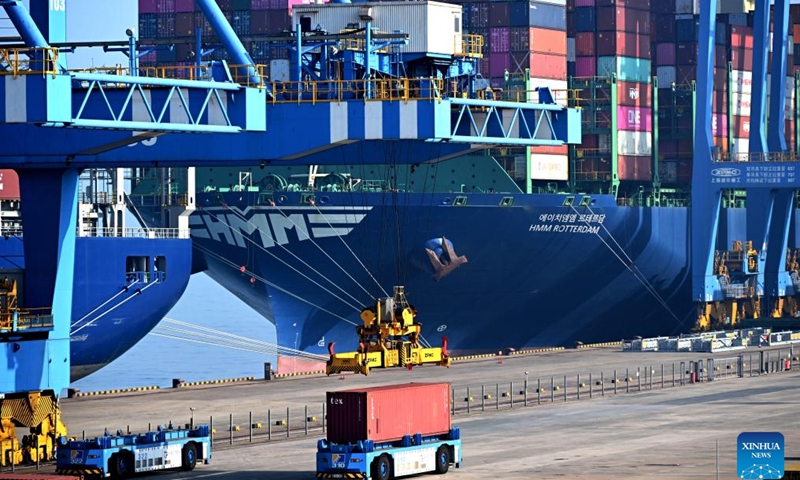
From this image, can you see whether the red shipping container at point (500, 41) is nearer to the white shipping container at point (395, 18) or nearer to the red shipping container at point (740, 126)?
the red shipping container at point (740, 126)

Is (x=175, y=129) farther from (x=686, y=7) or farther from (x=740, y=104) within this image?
(x=740, y=104)

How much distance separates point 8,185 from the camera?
2522 inches

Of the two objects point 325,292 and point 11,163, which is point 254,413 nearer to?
point 11,163

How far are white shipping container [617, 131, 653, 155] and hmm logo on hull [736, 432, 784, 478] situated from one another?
63781 millimetres

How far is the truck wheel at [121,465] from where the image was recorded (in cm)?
3800

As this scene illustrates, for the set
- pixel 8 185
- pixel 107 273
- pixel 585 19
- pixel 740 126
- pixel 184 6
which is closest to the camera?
pixel 8 185

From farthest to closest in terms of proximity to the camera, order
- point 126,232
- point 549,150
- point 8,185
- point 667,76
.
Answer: point 667,76, point 549,150, point 126,232, point 8,185

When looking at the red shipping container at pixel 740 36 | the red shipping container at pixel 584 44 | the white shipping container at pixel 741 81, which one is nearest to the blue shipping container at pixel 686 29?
the red shipping container at pixel 740 36

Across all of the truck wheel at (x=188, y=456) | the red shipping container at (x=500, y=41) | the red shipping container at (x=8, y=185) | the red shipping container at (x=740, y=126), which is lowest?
the truck wheel at (x=188, y=456)

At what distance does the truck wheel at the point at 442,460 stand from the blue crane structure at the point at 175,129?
32.7 feet

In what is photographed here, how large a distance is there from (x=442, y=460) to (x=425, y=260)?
3866cm

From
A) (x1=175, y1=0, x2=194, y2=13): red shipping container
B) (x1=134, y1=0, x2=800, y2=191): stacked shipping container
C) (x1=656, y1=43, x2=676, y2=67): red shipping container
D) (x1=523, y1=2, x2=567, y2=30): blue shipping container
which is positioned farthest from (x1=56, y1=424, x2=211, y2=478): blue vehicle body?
(x1=656, y1=43, x2=676, y2=67): red shipping container

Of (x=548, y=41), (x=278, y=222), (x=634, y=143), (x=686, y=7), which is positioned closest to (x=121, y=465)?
(x=278, y=222)

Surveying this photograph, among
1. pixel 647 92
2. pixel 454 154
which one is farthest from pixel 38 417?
pixel 647 92
